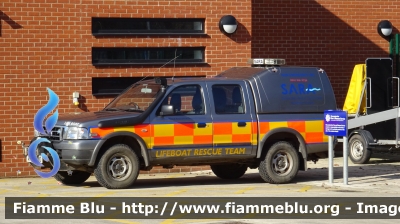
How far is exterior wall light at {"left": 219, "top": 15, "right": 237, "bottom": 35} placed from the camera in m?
19.0

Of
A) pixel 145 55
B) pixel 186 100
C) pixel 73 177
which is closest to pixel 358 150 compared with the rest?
pixel 145 55

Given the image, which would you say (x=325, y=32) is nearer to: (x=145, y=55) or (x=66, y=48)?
(x=145, y=55)

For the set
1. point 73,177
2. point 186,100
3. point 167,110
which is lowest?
point 73,177

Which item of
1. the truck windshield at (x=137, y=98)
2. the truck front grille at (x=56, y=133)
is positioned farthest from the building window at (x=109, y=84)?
the truck front grille at (x=56, y=133)

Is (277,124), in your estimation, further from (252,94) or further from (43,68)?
(43,68)

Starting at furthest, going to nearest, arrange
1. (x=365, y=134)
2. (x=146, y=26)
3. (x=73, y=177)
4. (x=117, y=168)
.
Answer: (x=365, y=134)
(x=146, y=26)
(x=73, y=177)
(x=117, y=168)

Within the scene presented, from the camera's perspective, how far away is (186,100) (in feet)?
51.0

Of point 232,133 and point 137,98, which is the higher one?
point 137,98

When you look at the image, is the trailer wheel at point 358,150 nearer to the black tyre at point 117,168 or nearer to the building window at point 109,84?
the building window at point 109,84

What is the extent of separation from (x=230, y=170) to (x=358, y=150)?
15.4 ft

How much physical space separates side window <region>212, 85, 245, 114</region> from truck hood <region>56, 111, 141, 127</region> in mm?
1509

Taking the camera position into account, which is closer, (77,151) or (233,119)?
(77,151)

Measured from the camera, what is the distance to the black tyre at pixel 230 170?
677 inches

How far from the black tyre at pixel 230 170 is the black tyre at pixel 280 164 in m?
→ 1.11
